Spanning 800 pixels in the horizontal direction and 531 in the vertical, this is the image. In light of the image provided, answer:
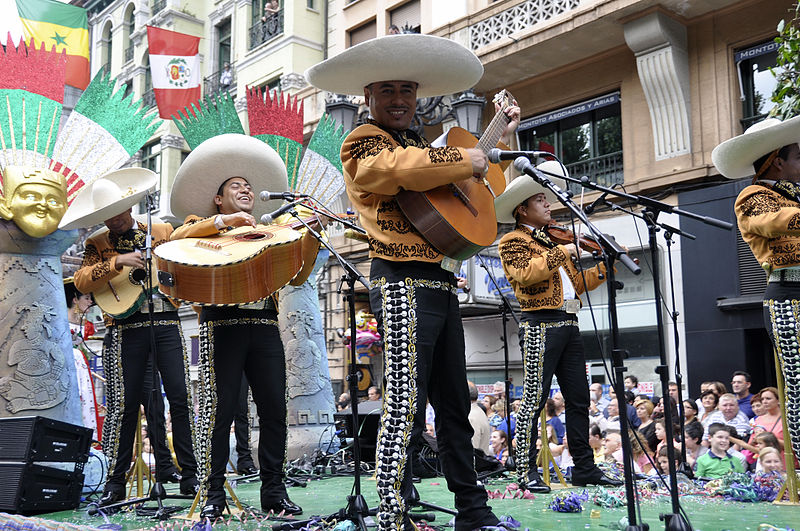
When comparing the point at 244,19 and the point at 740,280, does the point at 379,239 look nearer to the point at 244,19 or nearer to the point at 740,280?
the point at 740,280

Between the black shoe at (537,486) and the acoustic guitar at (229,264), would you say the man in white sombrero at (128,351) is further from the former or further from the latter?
the black shoe at (537,486)

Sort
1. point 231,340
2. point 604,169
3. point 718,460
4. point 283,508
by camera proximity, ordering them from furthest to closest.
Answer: point 604,169 < point 718,460 < point 283,508 < point 231,340

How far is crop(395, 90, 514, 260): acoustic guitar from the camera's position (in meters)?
3.39

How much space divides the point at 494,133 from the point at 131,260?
2.79 meters

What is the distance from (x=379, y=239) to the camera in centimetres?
346

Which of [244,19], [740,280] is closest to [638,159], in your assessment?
[740,280]

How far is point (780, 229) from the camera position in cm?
462

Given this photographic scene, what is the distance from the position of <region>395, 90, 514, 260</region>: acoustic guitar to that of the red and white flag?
12.3 metres

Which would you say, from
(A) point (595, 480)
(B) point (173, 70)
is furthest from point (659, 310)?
(B) point (173, 70)

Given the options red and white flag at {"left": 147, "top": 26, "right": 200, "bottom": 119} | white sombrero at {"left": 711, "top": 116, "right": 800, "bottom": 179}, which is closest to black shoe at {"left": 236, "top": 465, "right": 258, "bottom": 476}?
white sombrero at {"left": 711, "top": 116, "right": 800, "bottom": 179}

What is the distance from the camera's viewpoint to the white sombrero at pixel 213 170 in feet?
15.3

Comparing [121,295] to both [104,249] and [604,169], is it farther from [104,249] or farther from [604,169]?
[604,169]

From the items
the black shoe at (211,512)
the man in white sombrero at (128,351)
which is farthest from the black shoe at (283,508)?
the man in white sombrero at (128,351)

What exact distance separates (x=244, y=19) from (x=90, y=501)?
2080 centimetres
